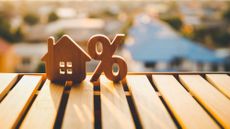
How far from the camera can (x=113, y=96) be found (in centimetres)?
163

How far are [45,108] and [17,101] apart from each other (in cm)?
17

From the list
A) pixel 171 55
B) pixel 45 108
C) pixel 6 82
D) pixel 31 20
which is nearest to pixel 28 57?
pixel 171 55

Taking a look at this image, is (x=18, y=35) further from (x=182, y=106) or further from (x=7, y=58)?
(x=182, y=106)

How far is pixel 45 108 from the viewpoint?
1.46m

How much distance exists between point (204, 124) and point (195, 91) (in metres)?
0.43

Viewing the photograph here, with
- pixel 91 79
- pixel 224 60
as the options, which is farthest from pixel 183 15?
pixel 91 79

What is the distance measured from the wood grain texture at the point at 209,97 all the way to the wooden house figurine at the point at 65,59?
2.01 feet

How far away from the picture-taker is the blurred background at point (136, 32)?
50.0 feet

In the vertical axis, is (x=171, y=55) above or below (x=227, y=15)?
below

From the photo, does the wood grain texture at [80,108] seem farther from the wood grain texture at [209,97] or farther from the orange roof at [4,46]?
the orange roof at [4,46]

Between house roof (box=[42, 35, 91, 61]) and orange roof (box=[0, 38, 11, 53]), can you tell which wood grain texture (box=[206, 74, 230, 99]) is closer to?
house roof (box=[42, 35, 91, 61])


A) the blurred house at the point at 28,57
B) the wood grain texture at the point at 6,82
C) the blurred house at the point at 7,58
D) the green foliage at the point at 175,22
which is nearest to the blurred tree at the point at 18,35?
the blurred house at the point at 28,57

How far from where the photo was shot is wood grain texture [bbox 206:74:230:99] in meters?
1.75

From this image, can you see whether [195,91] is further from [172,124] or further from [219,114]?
[172,124]
